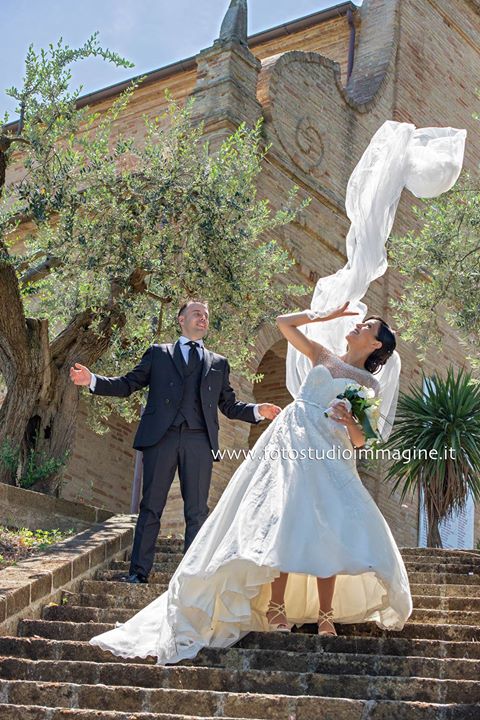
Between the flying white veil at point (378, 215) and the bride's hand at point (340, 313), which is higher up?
the flying white veil at point (378, 215)

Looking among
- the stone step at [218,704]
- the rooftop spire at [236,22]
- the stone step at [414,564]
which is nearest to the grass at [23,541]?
the stone step at [414,564]

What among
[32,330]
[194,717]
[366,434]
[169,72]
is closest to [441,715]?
[194,717]

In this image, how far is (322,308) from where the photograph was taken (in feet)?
24.2

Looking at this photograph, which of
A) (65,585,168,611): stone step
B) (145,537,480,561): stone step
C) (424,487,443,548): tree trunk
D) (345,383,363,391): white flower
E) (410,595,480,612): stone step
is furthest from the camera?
(424,487,443,548): tree trunk

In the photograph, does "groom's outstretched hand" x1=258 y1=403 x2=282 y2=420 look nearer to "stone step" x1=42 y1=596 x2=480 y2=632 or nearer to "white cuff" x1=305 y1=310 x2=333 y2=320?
"white cuff" x1=305 y1=310 x2=333 y2=320

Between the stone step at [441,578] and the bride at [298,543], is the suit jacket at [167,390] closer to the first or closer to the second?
the bride at [298,543]

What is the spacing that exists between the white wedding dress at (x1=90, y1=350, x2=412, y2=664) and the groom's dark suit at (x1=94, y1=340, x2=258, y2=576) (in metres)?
1.16

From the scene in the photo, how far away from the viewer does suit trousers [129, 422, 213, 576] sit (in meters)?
7.46

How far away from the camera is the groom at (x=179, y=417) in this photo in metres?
7.48

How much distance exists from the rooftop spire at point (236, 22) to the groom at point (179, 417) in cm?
931

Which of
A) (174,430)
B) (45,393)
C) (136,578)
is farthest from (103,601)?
(45,393)

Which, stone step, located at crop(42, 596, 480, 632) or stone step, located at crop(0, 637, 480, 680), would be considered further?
stone step, located at crop(42, 596, 480, 632)

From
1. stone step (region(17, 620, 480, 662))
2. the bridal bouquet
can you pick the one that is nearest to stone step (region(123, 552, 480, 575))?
stone step (region(17, 620, 480, 662))

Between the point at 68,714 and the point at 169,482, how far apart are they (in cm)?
275
